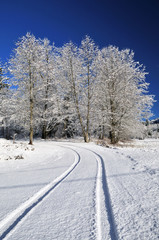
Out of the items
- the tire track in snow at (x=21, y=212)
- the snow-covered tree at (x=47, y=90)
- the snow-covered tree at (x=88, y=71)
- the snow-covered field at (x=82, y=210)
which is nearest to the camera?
the snow-covered field at (x=82, y=210)

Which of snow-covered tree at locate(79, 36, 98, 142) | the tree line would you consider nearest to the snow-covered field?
the tree line

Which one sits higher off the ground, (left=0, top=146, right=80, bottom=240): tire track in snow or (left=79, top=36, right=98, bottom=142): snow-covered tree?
(left=79, top=36, right=98, bottom=142): snow-covered tree

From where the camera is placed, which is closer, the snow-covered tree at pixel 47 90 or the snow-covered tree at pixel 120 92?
the snow-covered tree at pixel 120 92

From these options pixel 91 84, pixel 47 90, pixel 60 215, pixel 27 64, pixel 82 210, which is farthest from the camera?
pixel 47 90

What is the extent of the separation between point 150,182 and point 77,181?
180cm

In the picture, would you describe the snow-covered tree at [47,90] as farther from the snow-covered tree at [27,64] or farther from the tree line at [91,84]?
the snow-covered tree at [27,64]

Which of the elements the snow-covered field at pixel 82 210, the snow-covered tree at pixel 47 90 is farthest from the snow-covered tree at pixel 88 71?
the snow-covered field at pixel 82 210

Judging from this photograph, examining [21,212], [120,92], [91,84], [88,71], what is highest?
[88,71]

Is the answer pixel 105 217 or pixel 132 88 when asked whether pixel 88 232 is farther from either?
pixel 132 88

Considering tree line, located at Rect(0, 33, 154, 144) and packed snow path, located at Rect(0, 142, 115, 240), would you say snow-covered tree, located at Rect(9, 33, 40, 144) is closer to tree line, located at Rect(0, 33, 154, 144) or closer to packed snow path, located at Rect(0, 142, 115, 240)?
tree line, located at Rect(0, 33, 154, 144)

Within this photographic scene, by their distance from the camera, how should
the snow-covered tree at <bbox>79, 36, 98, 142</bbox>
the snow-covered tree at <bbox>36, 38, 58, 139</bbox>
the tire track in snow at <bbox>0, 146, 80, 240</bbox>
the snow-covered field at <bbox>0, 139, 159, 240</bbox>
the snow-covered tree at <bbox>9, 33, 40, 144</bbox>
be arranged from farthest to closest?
the snow-covered tree at <bbox>36, 38, 58, 139</bbox>, the snow-covered tree at <bbox>79, 36, 98, 142</bbox>, the snow-covered tree at <bbox>9, 33, 40, 144</bbox>, the tire track in snow at <bbox>0, 146, 80, 240</bbox>, the snow-covered field at <bbox>0, 139, 159, 240</bbox>

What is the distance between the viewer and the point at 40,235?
1506mm

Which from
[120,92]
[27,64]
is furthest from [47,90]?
[120,92]

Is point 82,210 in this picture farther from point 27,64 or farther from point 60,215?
point 27,64
